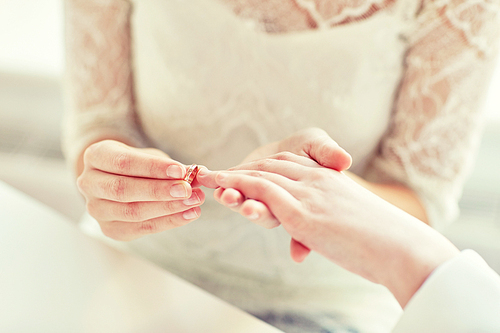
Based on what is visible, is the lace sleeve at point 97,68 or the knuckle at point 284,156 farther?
the lace sleeve at point 97,68

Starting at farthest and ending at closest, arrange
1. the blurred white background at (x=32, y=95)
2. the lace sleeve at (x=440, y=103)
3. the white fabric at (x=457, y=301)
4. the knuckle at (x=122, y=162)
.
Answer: the blurred white background at (x=32, y=95)
the lace sleeve at (x=440, y=103)
the knuckle at (x=122, y=162)
the white fabric at (x=457, y=301)

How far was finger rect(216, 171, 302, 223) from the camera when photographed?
0.90 feet

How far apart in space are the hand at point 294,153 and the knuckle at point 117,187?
10 cm

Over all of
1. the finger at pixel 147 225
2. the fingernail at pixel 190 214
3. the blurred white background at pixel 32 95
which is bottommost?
the blurred white background at pixel 32 95

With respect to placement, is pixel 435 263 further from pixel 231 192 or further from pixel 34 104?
pixel 34 104

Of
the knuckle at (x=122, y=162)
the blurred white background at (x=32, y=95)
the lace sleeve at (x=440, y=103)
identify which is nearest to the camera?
the knuckle at (x=122, y=162)

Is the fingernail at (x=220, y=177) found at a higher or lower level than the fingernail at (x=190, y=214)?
higher

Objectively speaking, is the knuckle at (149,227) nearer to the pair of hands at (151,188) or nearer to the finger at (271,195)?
the pair of hands at (151,188)

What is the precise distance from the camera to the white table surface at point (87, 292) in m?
0.41

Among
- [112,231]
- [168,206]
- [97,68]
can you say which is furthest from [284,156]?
[97,68]

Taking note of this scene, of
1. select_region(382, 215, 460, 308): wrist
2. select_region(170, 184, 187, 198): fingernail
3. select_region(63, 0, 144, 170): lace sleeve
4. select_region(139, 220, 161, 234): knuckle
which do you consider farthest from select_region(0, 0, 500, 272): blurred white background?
select_region(382, 215, 460, 308): wrist

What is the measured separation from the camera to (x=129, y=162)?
0.36 metres

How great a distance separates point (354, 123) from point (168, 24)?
0.29m

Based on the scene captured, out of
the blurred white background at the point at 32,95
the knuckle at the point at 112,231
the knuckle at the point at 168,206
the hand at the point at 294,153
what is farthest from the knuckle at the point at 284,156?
the blurred white background at the point at 32,95
